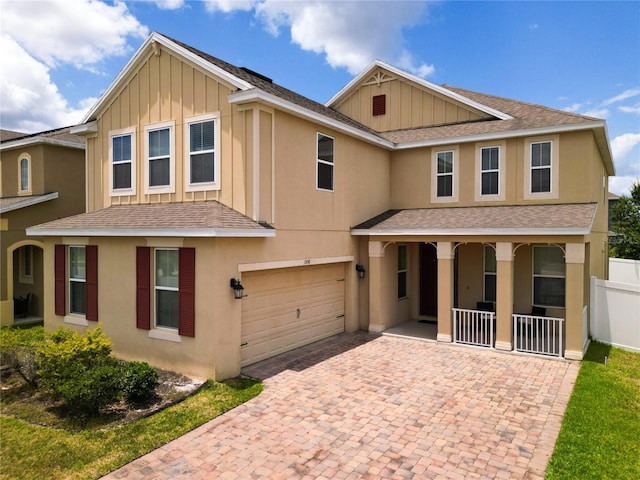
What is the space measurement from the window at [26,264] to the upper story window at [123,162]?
646 cm

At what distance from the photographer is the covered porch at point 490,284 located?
405 inches

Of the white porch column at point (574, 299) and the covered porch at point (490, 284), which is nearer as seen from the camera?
the white porch column at point (574, 299)

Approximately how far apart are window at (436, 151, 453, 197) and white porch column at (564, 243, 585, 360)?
4537 millimetres

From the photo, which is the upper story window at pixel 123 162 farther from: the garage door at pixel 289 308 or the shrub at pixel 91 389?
the shrub at pixel 91 389

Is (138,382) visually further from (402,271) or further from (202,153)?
(402,271)

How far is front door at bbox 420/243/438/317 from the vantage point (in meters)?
14.8

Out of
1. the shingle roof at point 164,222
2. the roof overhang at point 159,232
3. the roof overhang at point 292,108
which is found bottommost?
the roof overhang at point 159,232

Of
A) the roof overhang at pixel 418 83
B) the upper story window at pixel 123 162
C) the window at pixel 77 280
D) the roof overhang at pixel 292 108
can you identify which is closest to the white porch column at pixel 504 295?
the roof overhang at pixel 292 108

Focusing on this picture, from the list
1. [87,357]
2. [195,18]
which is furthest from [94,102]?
[87,357]

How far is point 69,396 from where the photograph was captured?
22.4ft

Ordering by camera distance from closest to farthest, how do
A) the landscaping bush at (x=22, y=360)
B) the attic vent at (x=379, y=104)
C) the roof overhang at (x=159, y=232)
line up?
1. the roof overhang at (x=159, y=232)
2. the landscaping bush at (x=22, y=360)
3. the attic vent at (x=379, y=104)

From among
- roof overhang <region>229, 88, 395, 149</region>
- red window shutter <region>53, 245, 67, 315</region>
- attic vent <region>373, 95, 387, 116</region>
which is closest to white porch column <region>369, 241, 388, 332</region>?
roof overhang <region>229, 88, 395, 149</region>

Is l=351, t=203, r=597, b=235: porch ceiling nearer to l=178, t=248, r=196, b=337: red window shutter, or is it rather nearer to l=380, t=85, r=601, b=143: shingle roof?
l=380, t=85, r=601, b=143: shingle roof

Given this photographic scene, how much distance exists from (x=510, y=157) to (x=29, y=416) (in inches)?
523
